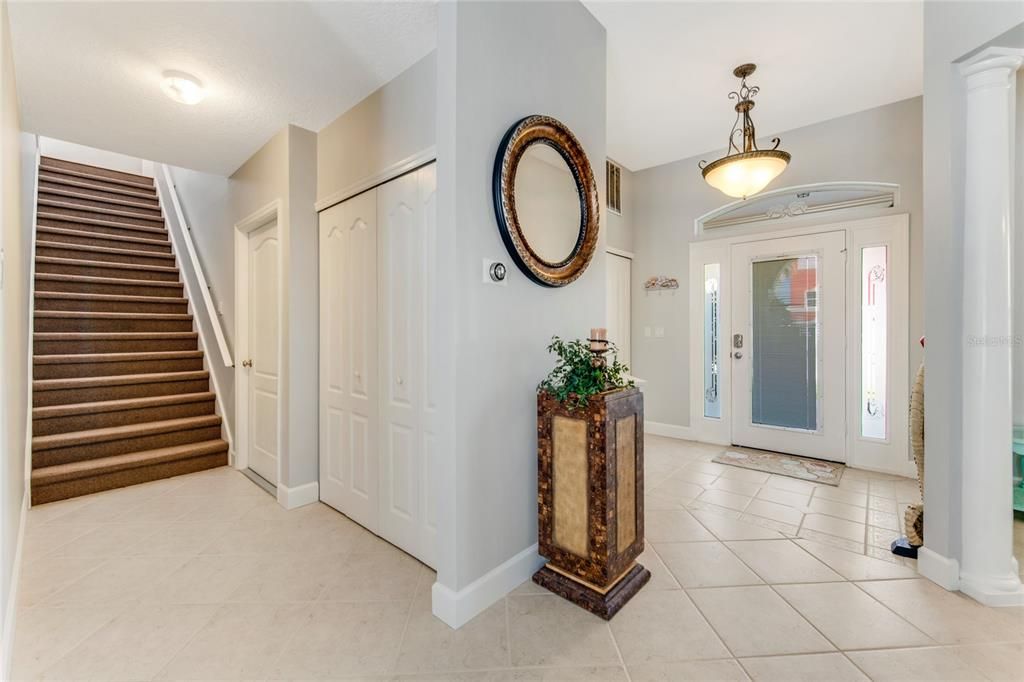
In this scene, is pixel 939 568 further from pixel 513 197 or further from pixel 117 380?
pixel 117 380

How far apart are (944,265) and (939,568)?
1.36m

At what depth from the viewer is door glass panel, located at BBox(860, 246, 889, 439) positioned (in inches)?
140

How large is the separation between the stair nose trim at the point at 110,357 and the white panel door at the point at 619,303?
13.8 feet

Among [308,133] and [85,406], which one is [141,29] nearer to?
[308,133]

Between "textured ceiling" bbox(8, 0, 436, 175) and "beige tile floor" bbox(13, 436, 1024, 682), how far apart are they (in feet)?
8.50

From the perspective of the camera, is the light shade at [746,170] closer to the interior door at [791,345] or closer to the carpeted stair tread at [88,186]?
the interior door at [791,345]

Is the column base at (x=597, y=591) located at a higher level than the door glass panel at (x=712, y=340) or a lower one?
lower

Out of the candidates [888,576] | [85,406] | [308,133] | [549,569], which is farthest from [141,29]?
[888,576]

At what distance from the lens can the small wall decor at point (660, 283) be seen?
463 cm

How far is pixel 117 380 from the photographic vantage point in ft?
12.4

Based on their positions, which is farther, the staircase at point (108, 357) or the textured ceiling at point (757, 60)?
the staircase at point (108, 357)

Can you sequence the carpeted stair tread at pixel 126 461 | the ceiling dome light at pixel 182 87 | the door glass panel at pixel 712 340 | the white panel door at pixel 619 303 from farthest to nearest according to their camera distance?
the white panel door at pixel 619 303 → the door glass panel at pixel 712 340 → the carpeted stair tread at pixel 126 461 → the ceiling dome light at pixel 182 87

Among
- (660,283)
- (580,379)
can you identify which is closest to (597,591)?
(580,379)

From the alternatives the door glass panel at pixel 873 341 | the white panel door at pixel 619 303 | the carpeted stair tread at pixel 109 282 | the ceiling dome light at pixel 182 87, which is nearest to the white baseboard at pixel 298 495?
the ceiling dome light at pixel 182 87
